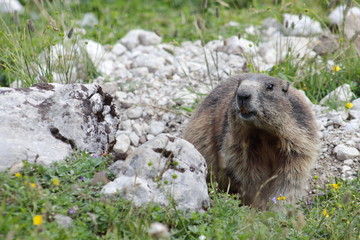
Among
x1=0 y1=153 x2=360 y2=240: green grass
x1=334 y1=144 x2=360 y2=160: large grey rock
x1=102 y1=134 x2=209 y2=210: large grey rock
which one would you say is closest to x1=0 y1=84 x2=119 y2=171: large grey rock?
x1=0 y1=153 x2=360 y2=240: green grass

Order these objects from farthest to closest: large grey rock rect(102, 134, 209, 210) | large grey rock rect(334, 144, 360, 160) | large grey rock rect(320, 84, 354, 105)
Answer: large grey rock rect(320, 84, 354, 105) < large grey rock rect(334, 144, 360, 160) < large grey rock rect(102, 134, 209, 210)

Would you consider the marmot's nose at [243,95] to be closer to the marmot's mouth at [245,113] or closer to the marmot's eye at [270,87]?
the marmot's mouth at [245,113]

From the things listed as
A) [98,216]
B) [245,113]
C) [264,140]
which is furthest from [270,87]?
[98,216]

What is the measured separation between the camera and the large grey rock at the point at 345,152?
5605mm

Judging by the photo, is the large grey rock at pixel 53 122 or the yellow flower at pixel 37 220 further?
the large grey rock at pixel 53 122

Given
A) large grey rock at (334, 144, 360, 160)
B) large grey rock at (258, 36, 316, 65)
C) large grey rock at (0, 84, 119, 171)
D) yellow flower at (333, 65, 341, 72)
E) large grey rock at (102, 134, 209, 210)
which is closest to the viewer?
large grey rock at (102, 134, 209, 210)

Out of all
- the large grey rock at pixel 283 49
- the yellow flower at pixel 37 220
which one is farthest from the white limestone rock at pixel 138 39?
the yellow flower at pixel 37 220

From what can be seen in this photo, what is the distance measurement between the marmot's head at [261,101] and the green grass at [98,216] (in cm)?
84

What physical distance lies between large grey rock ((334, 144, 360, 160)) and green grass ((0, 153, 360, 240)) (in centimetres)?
167

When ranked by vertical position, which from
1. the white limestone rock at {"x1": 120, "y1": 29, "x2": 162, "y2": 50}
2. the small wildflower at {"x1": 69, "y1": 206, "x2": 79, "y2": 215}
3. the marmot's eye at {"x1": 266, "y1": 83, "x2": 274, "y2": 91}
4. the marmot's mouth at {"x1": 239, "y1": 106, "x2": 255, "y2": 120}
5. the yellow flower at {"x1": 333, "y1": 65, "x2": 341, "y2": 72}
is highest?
the marmot's eye at {"x1": 266, "y1": 83, "x2": 274, "y2": 91}

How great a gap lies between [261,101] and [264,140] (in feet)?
1.57

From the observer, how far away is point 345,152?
5605 millimetres

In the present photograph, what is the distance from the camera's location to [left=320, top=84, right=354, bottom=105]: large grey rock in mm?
6469

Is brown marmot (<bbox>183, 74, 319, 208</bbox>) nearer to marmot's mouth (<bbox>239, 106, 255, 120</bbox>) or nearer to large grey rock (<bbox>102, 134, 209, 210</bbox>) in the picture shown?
marmot's mouth (<bbox>239, 106, 255, 120</bbox>)
